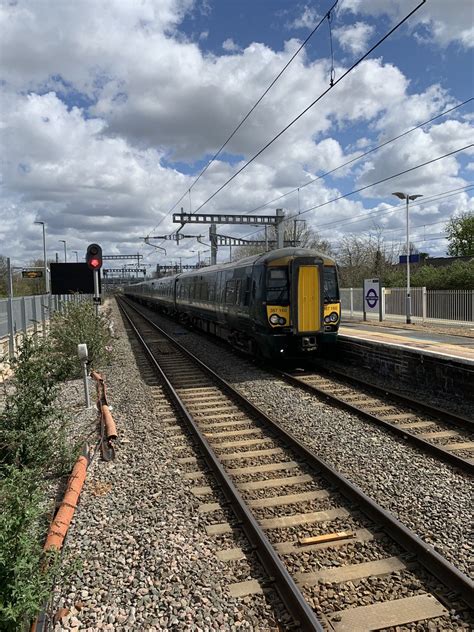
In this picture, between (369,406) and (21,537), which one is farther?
(369,406)

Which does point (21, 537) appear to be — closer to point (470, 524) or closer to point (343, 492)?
point (343, 492)

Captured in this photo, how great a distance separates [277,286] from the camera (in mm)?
12508

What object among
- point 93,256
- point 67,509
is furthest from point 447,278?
point 67,509

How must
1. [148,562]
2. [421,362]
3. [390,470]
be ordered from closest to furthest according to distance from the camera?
1. [148,562]
2. [390,470]
3. [421,362]

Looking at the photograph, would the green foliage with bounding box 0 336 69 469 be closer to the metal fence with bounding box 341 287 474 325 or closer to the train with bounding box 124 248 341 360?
the train with bounding box 124 248 341 360

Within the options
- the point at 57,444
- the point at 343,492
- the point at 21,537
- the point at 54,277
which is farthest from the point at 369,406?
the point at 54,277

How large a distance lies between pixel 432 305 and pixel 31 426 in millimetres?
22323

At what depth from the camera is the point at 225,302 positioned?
1647 centimetres

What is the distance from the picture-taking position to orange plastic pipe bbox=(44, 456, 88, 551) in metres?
4.00

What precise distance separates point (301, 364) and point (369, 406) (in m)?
4.91

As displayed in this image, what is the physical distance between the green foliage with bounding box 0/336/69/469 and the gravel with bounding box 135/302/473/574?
3374 millimetres

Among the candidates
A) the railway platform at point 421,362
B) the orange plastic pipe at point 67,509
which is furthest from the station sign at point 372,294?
the orange plastic pipe at point 67,509

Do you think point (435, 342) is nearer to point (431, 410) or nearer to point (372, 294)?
point (431, 410)

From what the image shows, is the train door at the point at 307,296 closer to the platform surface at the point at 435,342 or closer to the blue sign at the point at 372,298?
the platform surface at the point at 435,342
